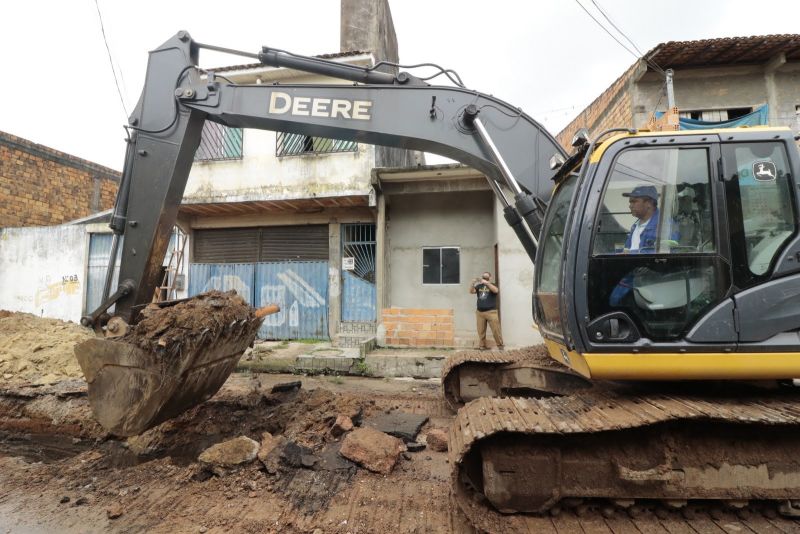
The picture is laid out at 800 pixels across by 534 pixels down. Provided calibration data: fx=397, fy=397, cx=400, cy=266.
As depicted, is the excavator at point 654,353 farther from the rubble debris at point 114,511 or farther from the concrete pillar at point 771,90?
the concrete pillar at point 771,90

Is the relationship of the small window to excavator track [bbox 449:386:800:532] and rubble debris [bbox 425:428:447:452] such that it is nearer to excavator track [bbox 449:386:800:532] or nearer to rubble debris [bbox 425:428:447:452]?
rubble debris [bbox 425:428:447:452]

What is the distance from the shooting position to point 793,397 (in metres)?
2.34

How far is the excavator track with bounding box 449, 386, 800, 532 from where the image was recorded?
2096 millimetres

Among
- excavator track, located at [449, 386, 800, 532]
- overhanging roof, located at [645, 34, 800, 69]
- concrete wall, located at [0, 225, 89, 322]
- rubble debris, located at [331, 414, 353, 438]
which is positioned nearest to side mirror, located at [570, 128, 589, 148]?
excavator track, located at [449, 386, 800, 532]

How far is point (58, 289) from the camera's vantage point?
10.8m

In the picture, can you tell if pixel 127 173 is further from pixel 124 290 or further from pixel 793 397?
pixel 793 397

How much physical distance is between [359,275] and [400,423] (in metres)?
5.89

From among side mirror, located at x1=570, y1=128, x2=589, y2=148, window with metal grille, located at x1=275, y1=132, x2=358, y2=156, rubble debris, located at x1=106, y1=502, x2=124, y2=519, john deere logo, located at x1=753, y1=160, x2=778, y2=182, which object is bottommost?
rubble debris, located at x1=106, y1=502, x2=124, y2=519

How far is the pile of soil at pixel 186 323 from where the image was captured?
311 cm

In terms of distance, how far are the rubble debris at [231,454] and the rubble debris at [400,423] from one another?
1.17 meters

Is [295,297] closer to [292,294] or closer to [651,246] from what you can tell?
[292,294]

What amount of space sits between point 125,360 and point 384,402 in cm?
293

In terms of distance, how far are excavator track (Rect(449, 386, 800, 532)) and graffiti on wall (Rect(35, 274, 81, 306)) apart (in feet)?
40.9

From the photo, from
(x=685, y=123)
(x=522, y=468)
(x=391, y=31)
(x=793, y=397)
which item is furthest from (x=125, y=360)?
(x=391, y=31)
